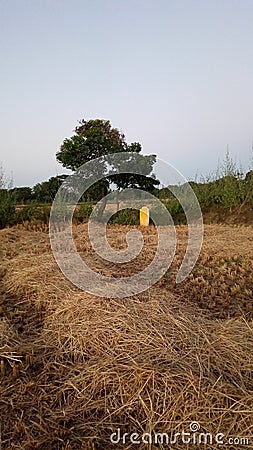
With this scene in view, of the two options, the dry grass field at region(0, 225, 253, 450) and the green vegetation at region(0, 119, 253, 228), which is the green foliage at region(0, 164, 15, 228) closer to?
the green vegetation at region(0, 119, 253, 228)

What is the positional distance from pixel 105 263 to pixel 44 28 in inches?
166

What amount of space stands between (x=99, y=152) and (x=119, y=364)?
814cm

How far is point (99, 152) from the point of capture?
30.5 feet

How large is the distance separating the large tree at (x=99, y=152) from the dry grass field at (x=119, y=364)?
6278mm

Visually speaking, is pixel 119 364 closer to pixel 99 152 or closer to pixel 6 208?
pixel 6 208

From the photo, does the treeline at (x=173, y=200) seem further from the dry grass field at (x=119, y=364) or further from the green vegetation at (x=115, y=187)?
the dry grass field at (x=119, y=364)

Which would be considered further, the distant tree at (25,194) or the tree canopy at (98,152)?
the distant tree at (25,194)

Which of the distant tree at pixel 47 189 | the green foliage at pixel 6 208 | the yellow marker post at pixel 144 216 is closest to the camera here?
the yellow marker post at pixel 144 216

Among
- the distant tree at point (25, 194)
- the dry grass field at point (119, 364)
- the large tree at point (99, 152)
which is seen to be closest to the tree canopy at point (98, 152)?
the large tree at point (99, 152)

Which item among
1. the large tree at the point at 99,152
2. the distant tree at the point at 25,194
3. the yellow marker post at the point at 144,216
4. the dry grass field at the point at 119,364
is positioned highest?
the large tree at the point at 99,152

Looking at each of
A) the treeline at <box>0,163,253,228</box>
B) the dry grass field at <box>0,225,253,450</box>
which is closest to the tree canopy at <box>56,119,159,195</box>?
the treeline at <box>0,163,253,228</box>

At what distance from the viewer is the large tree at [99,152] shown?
9.10m

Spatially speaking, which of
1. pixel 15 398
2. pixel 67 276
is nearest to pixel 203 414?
pixel 15 398

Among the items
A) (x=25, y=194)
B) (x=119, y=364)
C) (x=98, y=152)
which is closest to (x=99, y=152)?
(x=98, y=152)
